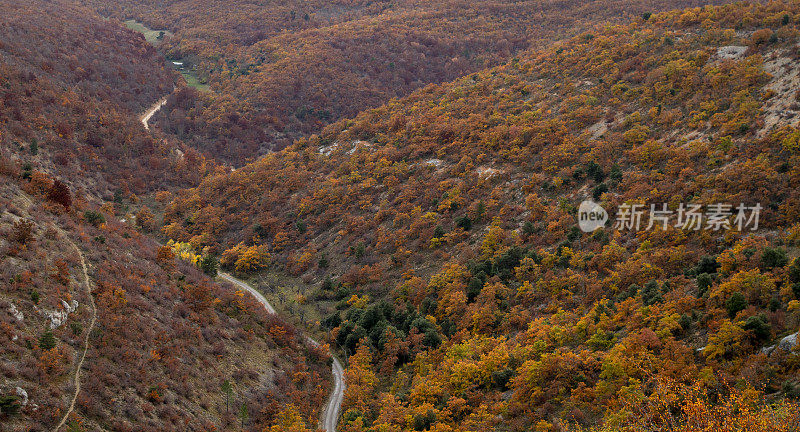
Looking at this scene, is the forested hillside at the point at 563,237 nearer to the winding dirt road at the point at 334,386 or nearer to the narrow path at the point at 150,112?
the winding dirt road at the point at 334,386

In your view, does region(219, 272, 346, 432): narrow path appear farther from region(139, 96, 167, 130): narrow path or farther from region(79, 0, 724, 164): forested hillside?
region(79, 0, 724, 164): forested hillside

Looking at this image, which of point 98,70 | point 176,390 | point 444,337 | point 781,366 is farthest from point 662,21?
point 98,70

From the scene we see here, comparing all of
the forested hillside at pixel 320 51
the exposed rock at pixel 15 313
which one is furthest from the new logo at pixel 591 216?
the forested hillside at pixel 320 51

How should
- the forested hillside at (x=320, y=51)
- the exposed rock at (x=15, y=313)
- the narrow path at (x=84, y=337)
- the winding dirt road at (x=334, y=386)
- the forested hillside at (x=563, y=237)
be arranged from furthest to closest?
the forested hillside at (x=320, y=51)
the winding dirt road at (x=334, y=386)
the exposed rock at (x=15, y=313)
the forested hillside at (x=563, y=237)
the narrow path at (x=84, y=337)

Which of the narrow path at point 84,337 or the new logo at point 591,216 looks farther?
the new logo at point 591,216

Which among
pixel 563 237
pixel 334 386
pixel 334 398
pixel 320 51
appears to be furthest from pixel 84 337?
pixel 320 51
